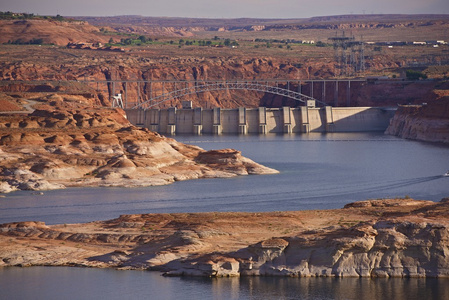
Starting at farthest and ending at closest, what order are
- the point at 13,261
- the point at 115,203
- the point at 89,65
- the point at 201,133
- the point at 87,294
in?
1. the point at 89,65
2. the point at 201,133
3. the point at 115,203
4. the point at 13,261
5. the point at 87,294

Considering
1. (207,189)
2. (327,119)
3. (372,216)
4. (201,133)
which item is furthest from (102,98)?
(372,216)

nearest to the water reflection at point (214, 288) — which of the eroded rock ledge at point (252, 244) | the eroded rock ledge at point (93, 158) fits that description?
the eroded rock ledge at point (252, 244)

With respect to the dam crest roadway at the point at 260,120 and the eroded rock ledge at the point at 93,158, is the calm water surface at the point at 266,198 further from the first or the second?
the dam crest roadway at the point at 260,120

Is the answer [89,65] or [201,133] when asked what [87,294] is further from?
[89,65]

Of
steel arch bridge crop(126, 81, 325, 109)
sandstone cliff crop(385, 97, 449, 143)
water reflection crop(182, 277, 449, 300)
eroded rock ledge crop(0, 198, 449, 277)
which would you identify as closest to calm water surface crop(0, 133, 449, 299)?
water reflection crop(182, 277, 449, 300)

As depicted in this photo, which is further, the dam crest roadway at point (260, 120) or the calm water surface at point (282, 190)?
the dam crest roadway at point (260, 120)

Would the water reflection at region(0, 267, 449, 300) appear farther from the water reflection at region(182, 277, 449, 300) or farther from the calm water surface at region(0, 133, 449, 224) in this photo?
the calm water surface at region(0, 133, 449, 224)

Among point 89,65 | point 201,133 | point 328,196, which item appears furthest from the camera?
point 89,65
